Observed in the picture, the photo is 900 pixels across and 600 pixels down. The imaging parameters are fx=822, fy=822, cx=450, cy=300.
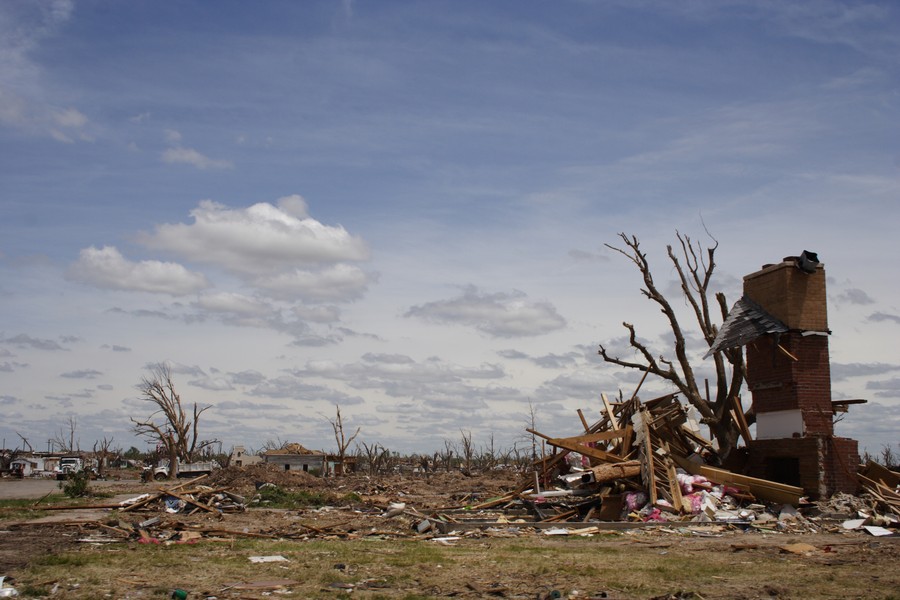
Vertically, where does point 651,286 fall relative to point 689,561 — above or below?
above

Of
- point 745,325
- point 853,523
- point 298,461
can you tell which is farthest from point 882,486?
point 298,461

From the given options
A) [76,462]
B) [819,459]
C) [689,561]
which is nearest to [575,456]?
[819,459]

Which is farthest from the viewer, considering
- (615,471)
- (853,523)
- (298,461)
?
(298,461)

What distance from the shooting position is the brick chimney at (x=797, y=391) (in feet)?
57.3

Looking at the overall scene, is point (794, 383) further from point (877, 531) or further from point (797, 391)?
point (877, 531)

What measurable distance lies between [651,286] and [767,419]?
824 centimetres

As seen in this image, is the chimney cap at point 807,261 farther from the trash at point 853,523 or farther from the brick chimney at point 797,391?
the trash at point 853,523

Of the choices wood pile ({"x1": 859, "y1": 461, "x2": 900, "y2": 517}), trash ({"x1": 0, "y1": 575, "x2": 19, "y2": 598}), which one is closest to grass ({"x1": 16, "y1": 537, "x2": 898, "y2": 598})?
trash ({"x1": 0, "y1": 575, "x2": 19, "y2": 598})

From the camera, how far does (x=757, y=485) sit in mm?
17766

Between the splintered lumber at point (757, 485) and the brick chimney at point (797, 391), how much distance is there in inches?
18.1

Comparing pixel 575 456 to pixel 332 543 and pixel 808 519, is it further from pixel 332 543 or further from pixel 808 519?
pixel 332 543

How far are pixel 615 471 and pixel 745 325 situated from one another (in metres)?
5.00

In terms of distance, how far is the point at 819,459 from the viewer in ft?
56.9

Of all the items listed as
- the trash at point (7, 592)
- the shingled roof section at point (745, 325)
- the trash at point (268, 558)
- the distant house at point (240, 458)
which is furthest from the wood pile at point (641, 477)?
the distant house at point (240, 458)
